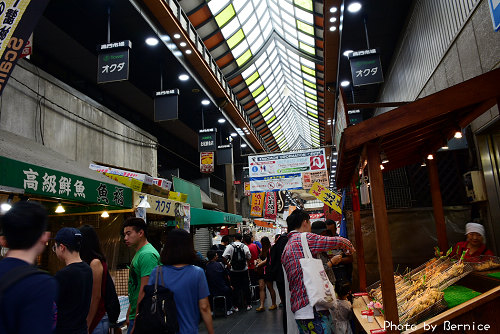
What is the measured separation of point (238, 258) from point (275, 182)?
4327 millimetres

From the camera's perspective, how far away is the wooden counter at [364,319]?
349 cm

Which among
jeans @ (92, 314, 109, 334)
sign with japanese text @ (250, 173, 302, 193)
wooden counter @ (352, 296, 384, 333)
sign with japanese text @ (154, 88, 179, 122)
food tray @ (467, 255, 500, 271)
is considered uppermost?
sign with japanese text @ (154, 88, 179, 122)

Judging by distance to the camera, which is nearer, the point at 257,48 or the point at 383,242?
the point at 383,242

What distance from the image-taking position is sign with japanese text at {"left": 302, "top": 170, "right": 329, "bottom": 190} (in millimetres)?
12529

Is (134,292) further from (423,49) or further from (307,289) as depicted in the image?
(423,49)

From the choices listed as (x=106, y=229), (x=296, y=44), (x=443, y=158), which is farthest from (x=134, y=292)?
(x=296, y=44)

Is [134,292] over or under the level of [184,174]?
under

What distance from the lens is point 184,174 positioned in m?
19.5

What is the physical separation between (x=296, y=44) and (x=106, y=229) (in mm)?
11046

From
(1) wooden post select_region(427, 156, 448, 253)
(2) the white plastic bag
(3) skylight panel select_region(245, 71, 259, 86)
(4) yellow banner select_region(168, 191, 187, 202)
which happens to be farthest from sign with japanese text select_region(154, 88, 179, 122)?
(3) skylight panel select_region(245, 71, 259, 86)

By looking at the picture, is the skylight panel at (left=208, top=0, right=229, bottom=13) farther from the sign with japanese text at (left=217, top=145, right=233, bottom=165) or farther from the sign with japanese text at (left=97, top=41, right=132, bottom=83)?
the sign with japanese text at (left=217, top=145, right=233, bottom=165)

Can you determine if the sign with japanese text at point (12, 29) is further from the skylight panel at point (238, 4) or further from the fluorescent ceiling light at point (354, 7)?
the skylight panel at point (238, 4)

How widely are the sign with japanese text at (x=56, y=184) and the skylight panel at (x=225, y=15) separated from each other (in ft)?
25.0

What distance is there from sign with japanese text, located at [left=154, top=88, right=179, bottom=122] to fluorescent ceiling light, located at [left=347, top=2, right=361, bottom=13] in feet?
16.3
